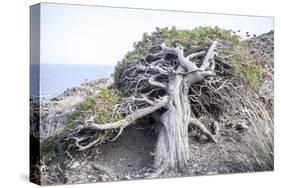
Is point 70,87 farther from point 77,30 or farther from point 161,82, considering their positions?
point 161,82

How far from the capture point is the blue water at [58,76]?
323 inches

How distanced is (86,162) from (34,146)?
69cm

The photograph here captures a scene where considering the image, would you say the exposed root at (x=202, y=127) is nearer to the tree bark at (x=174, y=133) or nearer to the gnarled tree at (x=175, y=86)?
the gnarled tree at (x=175, y=86)

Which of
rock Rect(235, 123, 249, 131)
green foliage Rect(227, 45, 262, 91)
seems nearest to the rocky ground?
rock Rect(235, 123, 249, 131)

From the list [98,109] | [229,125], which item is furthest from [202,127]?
[98,109]

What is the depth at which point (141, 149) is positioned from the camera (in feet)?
29.2

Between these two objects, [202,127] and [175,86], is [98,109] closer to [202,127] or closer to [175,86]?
[175,86]

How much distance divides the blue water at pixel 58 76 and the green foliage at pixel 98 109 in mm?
251

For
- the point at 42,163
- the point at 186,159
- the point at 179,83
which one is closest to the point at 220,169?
the point at 186,159

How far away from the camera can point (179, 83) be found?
9062 millimetres

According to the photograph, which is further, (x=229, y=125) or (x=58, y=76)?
(x=229, y=125)

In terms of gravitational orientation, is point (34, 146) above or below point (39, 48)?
below

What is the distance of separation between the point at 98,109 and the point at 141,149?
85 cm

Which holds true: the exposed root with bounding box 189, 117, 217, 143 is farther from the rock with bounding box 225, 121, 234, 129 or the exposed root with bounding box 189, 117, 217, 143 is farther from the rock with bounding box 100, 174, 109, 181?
the rock with bounding box 100, 174, 109, 181
